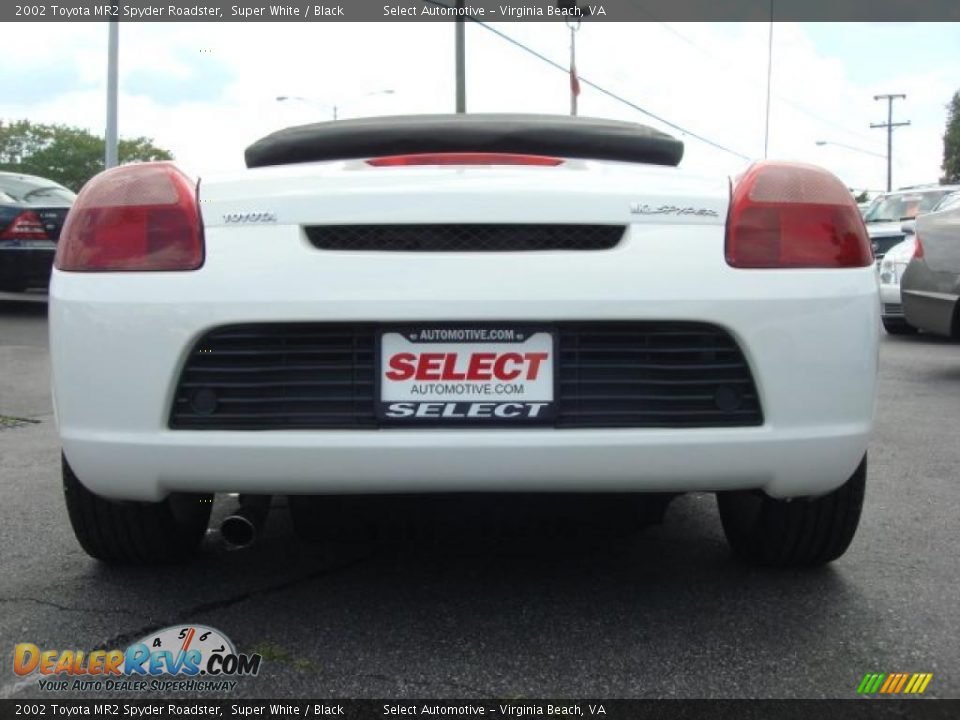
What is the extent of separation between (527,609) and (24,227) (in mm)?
9400

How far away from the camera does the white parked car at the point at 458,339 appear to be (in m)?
2.14

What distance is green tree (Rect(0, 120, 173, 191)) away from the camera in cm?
7575

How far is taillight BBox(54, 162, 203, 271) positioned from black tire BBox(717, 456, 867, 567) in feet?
4.80

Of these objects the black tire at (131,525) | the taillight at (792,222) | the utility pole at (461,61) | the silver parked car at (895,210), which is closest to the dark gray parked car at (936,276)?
the taillight at (792,222)

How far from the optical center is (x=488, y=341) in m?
2.17

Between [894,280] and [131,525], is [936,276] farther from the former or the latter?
[131,525]

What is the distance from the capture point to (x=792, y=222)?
226 cm

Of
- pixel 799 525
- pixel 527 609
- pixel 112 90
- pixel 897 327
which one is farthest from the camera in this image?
pixel 112 90

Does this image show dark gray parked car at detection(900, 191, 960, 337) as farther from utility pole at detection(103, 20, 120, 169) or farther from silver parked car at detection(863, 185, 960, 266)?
utility pole at detection(103, 20, 120, 169)

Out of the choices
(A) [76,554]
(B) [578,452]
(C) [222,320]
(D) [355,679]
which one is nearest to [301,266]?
(C) [222,320]

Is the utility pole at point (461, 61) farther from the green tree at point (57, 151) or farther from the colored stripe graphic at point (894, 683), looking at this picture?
the green tree at point (57, 151)

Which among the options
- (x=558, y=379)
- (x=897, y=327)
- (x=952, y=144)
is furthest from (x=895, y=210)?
(x=952, y=144)

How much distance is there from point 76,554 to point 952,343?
9.50 meters

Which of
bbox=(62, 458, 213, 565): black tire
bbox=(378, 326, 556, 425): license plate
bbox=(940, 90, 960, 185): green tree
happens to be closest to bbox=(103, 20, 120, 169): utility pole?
bbox=(62, 458, 213, 565): black tire
